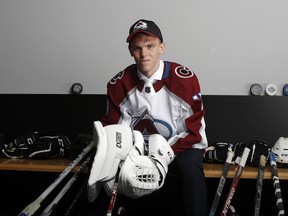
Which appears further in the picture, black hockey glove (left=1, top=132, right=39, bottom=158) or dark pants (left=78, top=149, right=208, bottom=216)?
black hockey glove (left=1, top=132, right=39, bottom=158)

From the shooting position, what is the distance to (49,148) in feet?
7.32

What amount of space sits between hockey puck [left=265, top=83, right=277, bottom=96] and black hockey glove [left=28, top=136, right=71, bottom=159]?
1.33m

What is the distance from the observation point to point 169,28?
101 inches

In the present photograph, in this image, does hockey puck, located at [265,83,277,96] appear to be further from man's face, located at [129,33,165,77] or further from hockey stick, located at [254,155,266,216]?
man's face, located at [129,33,165,77]

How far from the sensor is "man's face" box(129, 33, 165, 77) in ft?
6.28

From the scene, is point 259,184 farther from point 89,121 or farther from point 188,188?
point 89,121

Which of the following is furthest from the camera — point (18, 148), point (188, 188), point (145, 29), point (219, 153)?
point (18, 148)

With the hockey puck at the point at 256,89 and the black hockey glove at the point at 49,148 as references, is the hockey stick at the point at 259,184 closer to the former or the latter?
the hockey puck at the point at 256,89

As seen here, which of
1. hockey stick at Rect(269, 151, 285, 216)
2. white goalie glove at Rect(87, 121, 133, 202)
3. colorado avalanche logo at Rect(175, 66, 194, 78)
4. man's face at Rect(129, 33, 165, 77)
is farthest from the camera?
colorado avalanche logo at Rect(175, 66, 194, 78)

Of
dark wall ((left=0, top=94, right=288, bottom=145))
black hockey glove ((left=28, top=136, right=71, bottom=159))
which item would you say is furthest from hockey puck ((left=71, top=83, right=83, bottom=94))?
black hockey glove ((left=28, top=136, right=71, bottom=159))

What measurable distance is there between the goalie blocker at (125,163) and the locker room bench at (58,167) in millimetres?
394

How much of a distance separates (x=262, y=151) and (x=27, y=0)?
6.09ft

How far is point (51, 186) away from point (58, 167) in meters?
0.26

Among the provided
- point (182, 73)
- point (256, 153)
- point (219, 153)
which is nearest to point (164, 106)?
point (182, 73)
